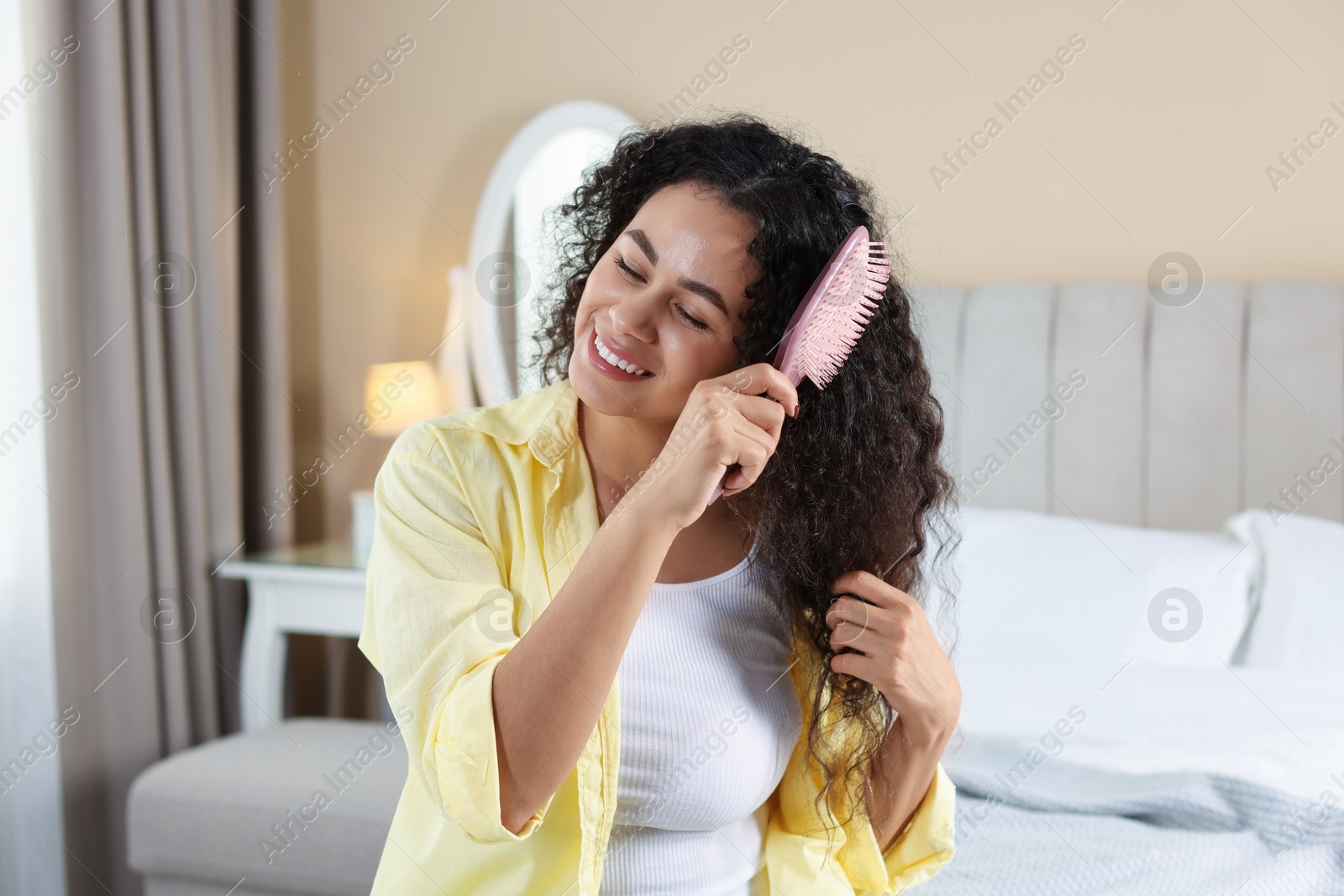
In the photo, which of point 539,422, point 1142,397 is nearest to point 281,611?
point 539,422

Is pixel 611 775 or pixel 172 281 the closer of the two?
pixel 611 775

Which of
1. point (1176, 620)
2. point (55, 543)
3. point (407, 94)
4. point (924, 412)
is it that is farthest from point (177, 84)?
point (1176, 620)

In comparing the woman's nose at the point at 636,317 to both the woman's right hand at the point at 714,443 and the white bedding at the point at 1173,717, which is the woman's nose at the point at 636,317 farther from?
the white bedding at the point at 1173,717

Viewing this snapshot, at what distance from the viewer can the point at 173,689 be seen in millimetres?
2025

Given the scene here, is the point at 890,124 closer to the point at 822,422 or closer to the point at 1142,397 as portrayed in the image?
the point at 1142,397

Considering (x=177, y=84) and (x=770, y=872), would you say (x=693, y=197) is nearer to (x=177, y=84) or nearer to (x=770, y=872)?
(x=770, y=872)

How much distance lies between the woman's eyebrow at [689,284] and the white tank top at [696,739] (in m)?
0.26

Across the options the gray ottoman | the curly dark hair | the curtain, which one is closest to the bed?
the curly dark hair

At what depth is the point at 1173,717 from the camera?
4.98 feet

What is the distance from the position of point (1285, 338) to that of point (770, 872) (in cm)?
151

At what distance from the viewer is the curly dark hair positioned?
92cm

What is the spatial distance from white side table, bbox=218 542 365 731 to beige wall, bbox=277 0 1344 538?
44 centimetres

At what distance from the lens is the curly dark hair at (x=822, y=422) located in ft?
3.03

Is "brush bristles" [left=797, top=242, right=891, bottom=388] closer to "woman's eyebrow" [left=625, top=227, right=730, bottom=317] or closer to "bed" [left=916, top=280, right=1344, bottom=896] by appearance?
"woman's eyebrow" [left=625, top=227, right=730, bottom=317]
